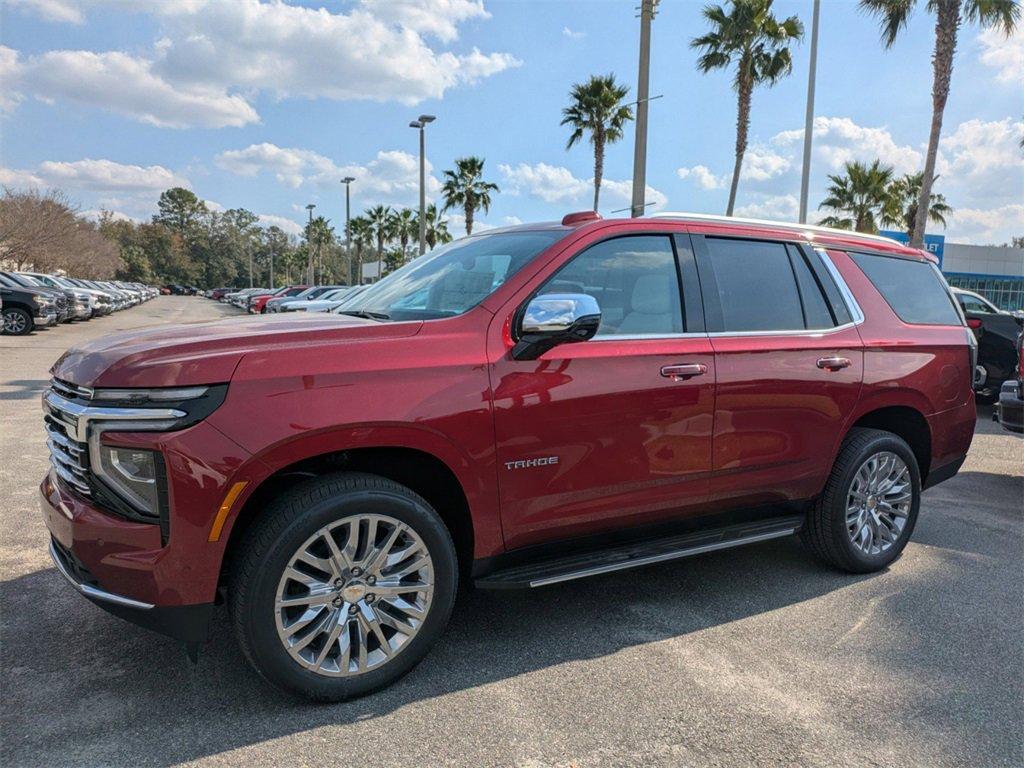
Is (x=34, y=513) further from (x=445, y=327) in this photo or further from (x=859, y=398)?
(x=859, y=398)

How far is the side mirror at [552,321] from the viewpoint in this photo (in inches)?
116

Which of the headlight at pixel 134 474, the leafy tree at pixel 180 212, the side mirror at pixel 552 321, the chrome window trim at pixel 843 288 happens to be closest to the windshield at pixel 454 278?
the side mirror at pixel 552 321

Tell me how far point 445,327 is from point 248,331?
2.58 feet

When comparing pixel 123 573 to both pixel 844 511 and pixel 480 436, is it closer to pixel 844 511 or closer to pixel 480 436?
pixel 480 436

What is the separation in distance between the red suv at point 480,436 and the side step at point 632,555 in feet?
0.04

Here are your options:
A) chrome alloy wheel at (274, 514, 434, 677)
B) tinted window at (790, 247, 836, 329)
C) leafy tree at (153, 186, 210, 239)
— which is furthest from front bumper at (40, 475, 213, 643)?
leafy tree at (153, 186, 210, 239)

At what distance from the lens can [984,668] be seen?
3205 millimetres

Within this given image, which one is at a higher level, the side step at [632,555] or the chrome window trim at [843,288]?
the chrome window trim at [843,288]

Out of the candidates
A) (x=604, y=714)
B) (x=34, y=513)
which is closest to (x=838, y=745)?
(x=604, y=714)

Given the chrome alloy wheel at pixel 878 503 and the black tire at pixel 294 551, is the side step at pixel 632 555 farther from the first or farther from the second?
the chrome alloy wheel at pixel 878 503

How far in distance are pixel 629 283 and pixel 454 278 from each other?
0.86 metres

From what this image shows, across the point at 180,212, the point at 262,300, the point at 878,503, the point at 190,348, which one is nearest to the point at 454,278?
the point at 190,348

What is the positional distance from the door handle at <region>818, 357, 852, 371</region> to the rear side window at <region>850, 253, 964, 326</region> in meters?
0.68

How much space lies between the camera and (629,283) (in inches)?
139
